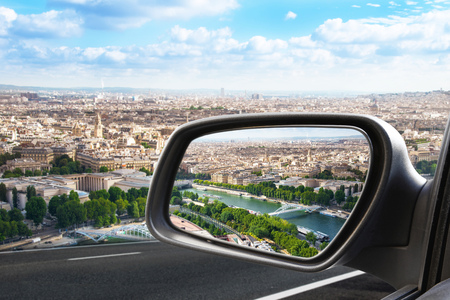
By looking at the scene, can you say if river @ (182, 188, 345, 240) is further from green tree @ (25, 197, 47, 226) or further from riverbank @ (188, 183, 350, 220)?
green tree @ (25, 197, 47, 226)

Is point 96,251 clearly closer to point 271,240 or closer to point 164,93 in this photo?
point 271,240

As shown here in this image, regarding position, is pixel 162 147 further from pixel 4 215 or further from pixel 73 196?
pixel 4 215

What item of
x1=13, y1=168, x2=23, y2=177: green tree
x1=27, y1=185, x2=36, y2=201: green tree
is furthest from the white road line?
x1=13, y1=168, x2=23, y2=177: green tree

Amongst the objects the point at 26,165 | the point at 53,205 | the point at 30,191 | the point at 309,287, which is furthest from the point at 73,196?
the point at 309,287

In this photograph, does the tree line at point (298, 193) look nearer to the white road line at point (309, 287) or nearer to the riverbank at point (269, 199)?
the riverbank at point (269, 199)

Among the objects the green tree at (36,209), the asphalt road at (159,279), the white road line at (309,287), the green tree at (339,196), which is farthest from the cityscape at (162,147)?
the white road line at (309,287)

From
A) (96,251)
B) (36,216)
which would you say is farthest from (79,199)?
(96,251)
